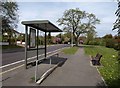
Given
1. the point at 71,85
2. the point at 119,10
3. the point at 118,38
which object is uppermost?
the point at 119,10

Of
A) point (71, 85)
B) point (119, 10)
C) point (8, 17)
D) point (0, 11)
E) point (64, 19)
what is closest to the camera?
point (119, 10)

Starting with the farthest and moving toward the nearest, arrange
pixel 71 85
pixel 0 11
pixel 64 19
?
pixel 64 19 → pixel 0 11 → pixel 71 85

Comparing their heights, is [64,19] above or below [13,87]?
above

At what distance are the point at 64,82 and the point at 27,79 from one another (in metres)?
1.64

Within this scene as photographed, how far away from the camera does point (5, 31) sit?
5875 centimetres

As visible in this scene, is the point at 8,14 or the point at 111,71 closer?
the point at 111,71

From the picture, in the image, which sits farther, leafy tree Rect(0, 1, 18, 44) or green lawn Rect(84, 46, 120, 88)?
leafy tree Rect(0, 1, 18, 44)

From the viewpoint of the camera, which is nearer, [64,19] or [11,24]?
[11,24]

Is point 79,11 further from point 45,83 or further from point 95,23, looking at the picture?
point 45,83

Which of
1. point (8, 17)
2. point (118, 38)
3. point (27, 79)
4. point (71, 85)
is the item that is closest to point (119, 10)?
point (118, 38)

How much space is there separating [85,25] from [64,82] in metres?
70.9

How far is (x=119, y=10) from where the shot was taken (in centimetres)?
686

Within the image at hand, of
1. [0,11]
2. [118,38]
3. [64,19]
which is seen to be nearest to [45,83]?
[118,38]

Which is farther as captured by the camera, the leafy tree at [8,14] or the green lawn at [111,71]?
the leafy tree at [8,14]
